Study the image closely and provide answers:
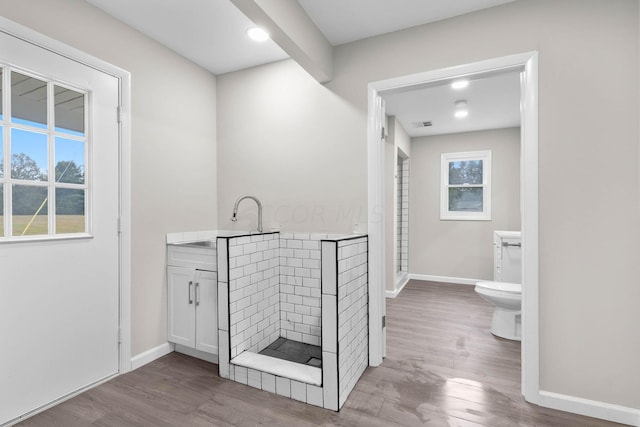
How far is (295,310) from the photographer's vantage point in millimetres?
2582

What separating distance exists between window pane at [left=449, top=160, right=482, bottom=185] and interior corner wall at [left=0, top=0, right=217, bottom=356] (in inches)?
155

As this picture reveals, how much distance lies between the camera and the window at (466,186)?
4801 mm

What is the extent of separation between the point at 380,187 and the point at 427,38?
1089 mm

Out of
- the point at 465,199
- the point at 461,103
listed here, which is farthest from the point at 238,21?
the point at 465,199

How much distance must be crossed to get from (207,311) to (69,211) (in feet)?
3.70

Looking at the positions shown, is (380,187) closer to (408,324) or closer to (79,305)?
(408,324)

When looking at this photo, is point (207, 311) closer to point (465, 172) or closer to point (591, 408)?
point (591, 408)

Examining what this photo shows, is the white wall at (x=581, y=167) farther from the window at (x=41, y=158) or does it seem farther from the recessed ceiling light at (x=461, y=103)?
the window at (x=41, y=158)

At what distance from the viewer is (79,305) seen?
193cm

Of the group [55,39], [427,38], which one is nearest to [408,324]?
[427,38]

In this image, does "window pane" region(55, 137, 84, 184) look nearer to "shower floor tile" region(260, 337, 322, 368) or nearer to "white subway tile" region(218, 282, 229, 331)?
"white subway tile" region(218, 282, 229, 331)

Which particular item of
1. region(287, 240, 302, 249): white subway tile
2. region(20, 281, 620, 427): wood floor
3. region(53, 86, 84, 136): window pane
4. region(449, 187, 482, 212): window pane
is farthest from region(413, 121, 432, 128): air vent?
region(53, 86, 84, 136): window pane

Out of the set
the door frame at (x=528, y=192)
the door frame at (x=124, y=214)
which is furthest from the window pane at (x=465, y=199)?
the door frame at (x=124, y=214)

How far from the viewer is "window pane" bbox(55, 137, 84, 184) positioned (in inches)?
73.0
